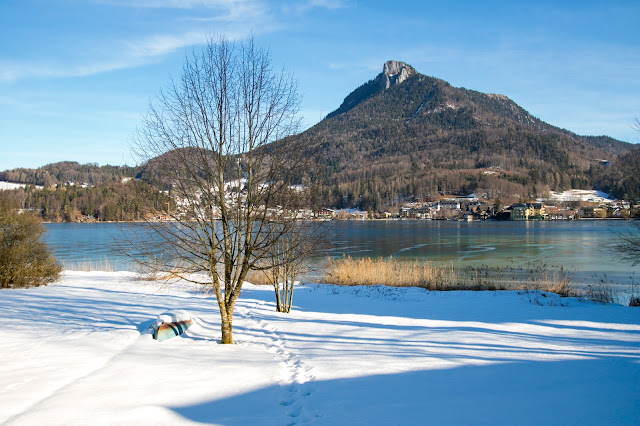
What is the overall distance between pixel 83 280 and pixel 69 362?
44.4 ft

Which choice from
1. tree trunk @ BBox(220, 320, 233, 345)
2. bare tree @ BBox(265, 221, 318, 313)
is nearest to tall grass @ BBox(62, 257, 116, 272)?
bare tree @ BBox(265, 221, 318, 313)

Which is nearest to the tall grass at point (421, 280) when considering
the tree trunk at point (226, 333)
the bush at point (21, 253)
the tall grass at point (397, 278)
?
the tall grass at point (397, 278)

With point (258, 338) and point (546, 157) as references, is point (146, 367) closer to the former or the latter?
point (258, 338)

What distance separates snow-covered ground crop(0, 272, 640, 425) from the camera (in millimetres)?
4477

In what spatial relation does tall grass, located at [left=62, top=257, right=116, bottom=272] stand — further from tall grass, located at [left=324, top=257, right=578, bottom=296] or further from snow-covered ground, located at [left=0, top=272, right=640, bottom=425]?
tall grass, located at [left=324, top=257, right=578, bottom=296]

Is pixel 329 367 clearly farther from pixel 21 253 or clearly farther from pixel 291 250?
pixel 21 253

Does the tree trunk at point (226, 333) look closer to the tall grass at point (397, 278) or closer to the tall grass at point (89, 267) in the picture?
the tall grass at point (397, 278)

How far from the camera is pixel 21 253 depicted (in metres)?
15.6

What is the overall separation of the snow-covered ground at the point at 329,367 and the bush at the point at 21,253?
5.05 m

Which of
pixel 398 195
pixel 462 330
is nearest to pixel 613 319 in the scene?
pixel 462 330

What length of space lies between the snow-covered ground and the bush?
5.05m

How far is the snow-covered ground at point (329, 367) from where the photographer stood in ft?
14.7

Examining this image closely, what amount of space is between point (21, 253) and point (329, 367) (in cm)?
1496

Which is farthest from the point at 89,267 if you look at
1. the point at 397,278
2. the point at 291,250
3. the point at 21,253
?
the point at 291,250
